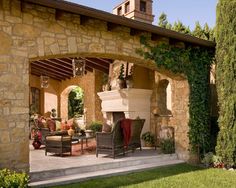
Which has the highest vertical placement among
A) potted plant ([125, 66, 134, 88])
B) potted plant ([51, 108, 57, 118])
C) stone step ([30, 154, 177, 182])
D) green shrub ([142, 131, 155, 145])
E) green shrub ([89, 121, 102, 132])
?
potted plant ([125, 66, 134, 88])

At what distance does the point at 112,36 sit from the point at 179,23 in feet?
16.3

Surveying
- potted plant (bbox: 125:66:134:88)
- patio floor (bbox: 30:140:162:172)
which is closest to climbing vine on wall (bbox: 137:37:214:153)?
patio floor (bbox: 30:140:162:172)

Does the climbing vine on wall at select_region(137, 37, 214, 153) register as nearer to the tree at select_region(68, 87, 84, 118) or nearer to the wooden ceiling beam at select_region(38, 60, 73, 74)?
the wooden ceiling beam at select_region(38, 60, 73, 74)

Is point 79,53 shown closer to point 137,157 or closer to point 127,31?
point 127,31

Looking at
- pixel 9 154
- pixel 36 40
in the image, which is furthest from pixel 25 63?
pixel 9 154

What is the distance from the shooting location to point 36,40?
6086mm

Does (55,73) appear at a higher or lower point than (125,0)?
lower

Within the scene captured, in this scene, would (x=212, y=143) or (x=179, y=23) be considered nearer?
(x=212, y=143)

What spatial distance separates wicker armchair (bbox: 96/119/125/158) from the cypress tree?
2.74 meters

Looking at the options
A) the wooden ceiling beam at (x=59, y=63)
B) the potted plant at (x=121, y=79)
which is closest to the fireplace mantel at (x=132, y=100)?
the potted plant at (x=121, y=79)

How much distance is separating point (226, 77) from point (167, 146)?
8.69 ft

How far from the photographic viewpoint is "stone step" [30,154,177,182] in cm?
656

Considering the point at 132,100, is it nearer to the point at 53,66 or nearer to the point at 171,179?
the point at 171,179

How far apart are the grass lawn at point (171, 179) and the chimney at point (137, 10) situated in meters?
13.9
